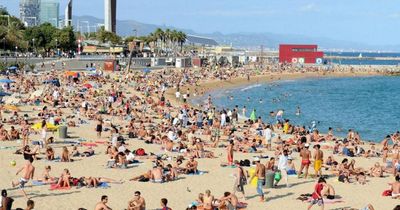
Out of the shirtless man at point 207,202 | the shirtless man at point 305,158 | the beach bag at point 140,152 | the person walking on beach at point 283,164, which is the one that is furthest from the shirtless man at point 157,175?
the shirtless man at point 305,158

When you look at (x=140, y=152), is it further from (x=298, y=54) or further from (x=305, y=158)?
(x=298, y=54)

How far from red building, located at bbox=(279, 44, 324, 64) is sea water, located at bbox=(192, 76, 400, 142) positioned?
27.2 m

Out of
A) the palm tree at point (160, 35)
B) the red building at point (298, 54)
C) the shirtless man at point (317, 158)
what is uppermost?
the palm tree at point (160, 35)

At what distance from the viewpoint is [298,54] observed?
10925cm

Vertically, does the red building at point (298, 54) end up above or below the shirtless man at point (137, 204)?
above

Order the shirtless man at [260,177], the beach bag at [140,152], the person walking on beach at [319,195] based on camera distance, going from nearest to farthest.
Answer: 1. the person walking on beach at [319,195]
2. the shirtless man at [260,177]
3. the beach bag at [140,152]

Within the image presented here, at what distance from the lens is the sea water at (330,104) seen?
3873cm

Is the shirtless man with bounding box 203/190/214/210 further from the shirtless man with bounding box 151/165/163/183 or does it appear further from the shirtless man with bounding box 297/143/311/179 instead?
the shirtless man with bounding box 297/143/311/179

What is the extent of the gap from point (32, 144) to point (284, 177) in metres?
9.53

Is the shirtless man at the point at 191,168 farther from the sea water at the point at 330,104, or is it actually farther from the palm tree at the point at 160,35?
the palm tree at the point at 160,35

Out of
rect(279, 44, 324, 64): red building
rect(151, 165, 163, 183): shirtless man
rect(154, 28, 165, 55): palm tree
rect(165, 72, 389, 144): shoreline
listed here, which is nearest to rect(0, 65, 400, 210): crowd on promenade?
rect(151, 165, 163, 183): shirtless man

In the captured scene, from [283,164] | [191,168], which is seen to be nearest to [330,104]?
[191,168]

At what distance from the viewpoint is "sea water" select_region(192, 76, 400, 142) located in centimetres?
3873

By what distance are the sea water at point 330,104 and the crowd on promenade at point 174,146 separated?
15.5 feet
